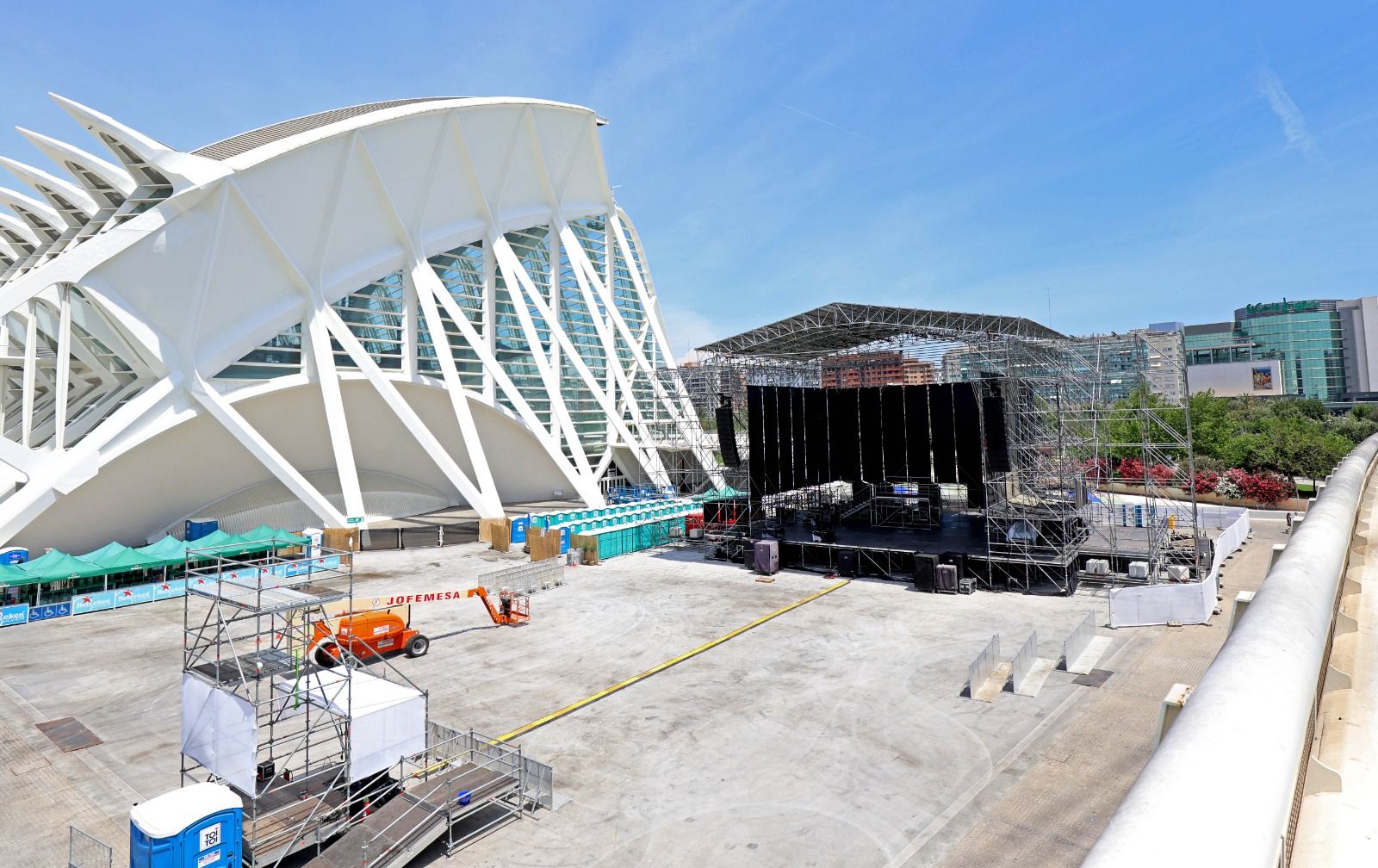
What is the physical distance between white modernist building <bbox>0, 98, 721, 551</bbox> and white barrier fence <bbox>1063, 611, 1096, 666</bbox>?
2569 cm

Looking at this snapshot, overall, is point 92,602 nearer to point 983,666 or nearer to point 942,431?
point 983,666

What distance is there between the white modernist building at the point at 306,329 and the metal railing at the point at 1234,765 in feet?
106

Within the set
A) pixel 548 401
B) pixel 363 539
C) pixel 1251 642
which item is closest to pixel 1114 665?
pixel 1251 642

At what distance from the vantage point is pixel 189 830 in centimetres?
765

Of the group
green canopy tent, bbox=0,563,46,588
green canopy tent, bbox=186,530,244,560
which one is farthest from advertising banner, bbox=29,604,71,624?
green canopy tent, bbox=186,530,244,560

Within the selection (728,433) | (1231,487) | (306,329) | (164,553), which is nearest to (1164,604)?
(728,433)

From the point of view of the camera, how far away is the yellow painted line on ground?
13.0 meters

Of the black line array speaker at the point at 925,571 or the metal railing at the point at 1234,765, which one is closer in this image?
the metal railing at the point at 1234,765

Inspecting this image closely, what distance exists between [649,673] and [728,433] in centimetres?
1812

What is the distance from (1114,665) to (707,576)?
45.2 feet

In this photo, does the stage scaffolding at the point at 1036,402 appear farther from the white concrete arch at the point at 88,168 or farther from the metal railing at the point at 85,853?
the white concrete arch at the point at 88,168

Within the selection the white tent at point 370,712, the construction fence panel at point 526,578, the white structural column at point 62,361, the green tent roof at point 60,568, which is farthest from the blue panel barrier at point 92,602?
the white tent at point 370,712

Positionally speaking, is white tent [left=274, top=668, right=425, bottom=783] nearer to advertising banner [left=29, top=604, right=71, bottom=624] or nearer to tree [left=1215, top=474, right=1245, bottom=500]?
advertising banner [left=29, top=604, right=71, bottom=624]

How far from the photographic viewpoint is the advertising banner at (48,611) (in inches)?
847
